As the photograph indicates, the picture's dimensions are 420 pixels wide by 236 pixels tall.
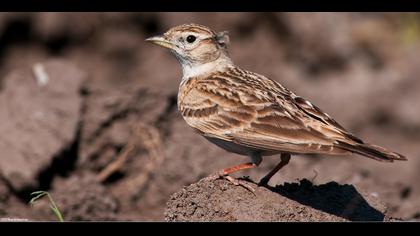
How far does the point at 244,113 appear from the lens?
707cm

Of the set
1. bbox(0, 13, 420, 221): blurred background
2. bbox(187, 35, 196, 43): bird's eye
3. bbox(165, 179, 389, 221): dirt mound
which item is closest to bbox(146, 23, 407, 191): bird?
bbox(187, 35, 196, 43): bird's eye

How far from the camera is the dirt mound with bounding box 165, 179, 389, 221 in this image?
652 centimetres

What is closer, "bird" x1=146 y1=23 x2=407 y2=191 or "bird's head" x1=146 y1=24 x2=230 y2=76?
"bird" x1=146 y1=23 x2=407 y2=191

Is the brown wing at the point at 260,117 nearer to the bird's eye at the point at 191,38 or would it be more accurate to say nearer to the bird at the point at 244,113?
the bird at the point at 244,113

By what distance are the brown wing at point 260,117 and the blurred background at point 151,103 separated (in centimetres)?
156

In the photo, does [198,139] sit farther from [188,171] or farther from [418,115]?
[418,115]

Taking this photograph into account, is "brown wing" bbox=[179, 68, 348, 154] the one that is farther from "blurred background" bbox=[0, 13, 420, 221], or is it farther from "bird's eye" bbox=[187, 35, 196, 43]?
"blurred background" bbox=[0, 13, 420, 221]

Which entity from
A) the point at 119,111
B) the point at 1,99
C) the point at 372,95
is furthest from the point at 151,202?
the point at 372,95

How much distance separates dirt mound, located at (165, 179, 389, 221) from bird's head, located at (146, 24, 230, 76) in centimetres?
158

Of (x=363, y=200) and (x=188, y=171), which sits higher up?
(x=363, y=200)

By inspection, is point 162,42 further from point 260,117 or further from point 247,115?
point 260,117

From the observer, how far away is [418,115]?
12547 mm

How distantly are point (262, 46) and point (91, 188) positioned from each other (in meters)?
4.92

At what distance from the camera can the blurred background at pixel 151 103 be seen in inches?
365
